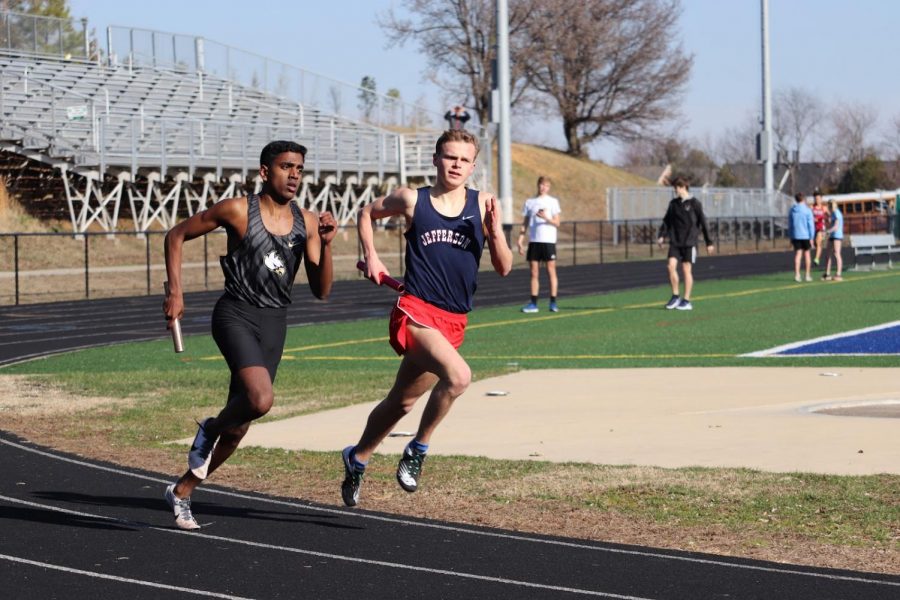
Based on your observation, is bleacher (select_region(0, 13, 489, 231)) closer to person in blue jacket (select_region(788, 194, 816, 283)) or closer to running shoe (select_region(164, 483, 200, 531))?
person in blue jacket (select_region(788, 194, 816, 283))

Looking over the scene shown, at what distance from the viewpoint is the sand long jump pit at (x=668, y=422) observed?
10.0 metres

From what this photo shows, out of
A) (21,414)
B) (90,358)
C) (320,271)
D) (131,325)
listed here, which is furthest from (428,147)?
(320,271)

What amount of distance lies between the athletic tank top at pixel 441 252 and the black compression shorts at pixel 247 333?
27.4 inches

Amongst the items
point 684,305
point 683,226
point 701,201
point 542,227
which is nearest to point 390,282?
point 542,227

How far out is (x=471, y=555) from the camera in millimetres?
7324

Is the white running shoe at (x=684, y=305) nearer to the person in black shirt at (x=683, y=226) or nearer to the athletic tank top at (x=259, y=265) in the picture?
the person in black shirt at (x=683, y=226)

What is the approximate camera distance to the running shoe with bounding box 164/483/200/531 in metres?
7.94

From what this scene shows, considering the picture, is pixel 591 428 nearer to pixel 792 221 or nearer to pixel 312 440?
pixel 312 440

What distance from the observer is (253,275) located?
778 centimetres

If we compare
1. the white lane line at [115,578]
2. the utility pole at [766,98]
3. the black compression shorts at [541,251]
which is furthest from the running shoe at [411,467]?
the utility pole at [766,98]

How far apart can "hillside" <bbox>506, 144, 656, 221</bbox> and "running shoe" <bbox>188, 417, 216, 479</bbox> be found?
67.0 meters

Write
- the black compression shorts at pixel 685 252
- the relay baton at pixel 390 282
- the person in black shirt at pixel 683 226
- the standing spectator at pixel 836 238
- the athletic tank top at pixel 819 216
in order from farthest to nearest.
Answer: the athletic tank top at pixel 819 216 → the standing spectator at pixel 836 238 → the black compression shorts at pixel 685 252 → the person in black shirt at pixel 683 226 → the relay baton at pixel 390 282

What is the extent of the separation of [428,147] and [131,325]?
107 ft

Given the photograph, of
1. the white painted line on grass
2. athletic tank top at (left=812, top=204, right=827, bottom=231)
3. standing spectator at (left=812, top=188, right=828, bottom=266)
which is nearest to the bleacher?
standing spectator at (left=812, top=188, right=828, bottom=266)
